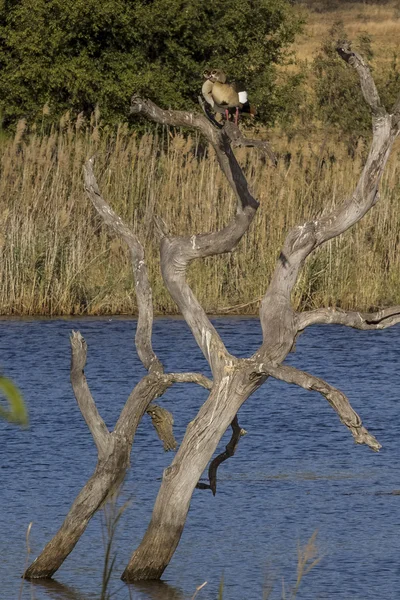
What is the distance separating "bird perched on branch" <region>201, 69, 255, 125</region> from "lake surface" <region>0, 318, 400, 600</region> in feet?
6.99

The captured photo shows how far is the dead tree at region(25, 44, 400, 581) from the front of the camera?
6102 millimetres

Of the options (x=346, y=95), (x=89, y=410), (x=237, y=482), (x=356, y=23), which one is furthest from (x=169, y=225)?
(x=356, y=23)

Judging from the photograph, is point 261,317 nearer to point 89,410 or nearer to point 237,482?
point 89,410

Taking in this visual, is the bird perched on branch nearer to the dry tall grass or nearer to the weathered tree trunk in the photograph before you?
the weathered tree trunk

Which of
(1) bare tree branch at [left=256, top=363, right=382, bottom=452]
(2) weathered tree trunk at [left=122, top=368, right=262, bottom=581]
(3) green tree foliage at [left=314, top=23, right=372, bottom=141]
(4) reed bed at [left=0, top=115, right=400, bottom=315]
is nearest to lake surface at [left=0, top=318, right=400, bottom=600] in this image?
(2) weathered tree trunk at [left=122, top=368, right=262, bottom=581]

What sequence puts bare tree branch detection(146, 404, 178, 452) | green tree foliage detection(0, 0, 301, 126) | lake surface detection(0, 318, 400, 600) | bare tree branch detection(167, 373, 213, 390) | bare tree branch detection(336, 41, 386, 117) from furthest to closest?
1. green tree foliage detection(0, 0, 301, 126)
2. lake surface detection(0, 318, 400, 600)
3. bare tree branch detection(146, 404, 178, 452)
4. bare tree branch detection(167, 373, 213, 390)
5. bare tree branch detection(336, 41, 386, 117)

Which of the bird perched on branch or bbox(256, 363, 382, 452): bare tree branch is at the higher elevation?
the bird perched on branch

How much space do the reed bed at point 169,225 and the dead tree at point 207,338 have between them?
842 cm

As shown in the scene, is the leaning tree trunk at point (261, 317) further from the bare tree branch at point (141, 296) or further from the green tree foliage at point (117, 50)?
the green tree foliage at point (117, 50)

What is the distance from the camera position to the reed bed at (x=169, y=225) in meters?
15.0

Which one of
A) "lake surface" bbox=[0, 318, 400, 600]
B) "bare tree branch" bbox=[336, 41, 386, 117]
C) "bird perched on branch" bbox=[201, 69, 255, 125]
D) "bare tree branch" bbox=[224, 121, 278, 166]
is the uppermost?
"bare tree branch" bbox=[336, 41, 386, 117]

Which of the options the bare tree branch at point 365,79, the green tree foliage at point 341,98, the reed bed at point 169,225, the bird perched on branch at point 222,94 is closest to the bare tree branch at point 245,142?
the bare tree branch at point 365,79

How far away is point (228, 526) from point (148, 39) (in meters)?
17.1

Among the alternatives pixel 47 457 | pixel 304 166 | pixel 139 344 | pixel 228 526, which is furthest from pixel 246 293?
pixel 139 344
